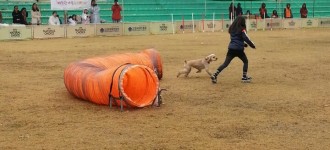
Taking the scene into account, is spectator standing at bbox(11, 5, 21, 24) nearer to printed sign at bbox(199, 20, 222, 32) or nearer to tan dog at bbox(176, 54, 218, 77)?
printed sign at bbox(199, 20, 222, 32)

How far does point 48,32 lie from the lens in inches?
1069

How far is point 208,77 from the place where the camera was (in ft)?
44.4

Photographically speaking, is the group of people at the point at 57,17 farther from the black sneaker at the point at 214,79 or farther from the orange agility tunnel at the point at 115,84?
the orange agility tunnel at the point at 115,84

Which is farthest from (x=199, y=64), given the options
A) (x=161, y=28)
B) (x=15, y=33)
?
(x=161, y=28)

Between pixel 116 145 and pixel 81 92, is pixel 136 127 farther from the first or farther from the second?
pixel 81 92

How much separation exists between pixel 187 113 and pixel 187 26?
2370 centimetres

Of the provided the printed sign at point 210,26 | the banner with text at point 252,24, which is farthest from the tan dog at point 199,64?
the banner with text at point 252,24

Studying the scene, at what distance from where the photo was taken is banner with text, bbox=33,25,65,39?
26.8 metres

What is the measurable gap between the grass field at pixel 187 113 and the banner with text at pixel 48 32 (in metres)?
10.7

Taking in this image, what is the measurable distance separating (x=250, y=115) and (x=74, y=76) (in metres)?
3.75

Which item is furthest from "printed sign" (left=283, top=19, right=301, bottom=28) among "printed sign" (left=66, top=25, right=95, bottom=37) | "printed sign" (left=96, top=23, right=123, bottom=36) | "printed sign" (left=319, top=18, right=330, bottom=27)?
"printed sign" (left=66, top=25, right=95, bottom=37)

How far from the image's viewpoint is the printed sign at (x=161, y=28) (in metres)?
30.6

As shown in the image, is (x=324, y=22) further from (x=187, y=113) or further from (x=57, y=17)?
(x=187, y=113)

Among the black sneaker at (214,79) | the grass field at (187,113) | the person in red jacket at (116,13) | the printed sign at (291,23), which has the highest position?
the person in red jacket at (116,13)
